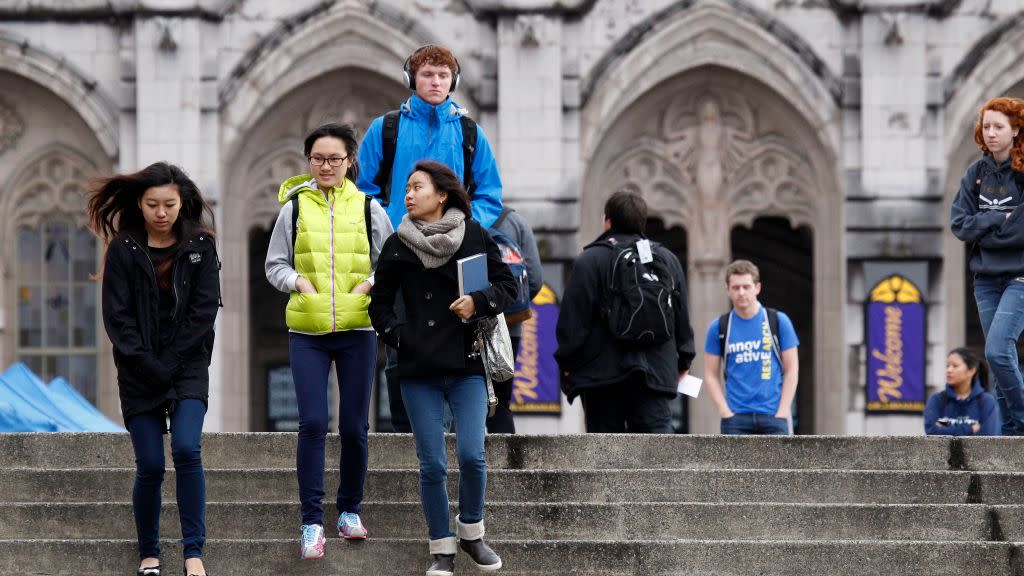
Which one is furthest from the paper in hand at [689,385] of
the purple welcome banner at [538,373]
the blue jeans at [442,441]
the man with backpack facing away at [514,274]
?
the purple welcome banner at [538,373]

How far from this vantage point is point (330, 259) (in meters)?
8.32

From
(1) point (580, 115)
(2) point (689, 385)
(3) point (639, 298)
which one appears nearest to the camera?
(3) point (639, 298)

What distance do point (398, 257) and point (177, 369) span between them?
108 centimetres

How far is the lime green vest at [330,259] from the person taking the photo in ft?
26.9

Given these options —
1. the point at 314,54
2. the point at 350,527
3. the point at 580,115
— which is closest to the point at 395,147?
A: the point at 350,527

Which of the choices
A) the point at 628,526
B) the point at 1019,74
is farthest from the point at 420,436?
the point at 1019,74

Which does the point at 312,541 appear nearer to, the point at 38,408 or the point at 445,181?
the point at 445,181

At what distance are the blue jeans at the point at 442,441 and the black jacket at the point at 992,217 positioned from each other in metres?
3.24

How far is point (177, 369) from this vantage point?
788 cm

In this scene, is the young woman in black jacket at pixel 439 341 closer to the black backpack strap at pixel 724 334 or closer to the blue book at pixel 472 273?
the blue book at pixel 472 273

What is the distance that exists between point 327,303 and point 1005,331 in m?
3.73

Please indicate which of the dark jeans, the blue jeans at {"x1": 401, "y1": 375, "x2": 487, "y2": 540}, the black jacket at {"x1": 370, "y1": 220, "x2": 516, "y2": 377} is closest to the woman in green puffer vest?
the black jacket at {"x1": 370, "y1": 220, "x2": 516, "y2": 377}

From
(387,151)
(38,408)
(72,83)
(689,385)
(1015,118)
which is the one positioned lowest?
(38,408)

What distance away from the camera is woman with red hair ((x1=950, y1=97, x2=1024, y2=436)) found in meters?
9.61
